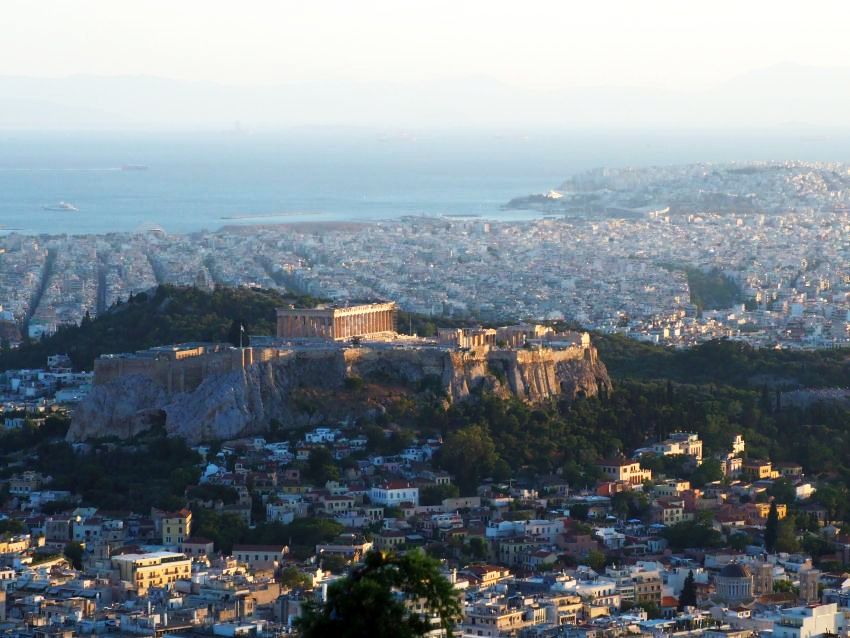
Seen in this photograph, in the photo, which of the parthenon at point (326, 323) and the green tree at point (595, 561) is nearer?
the green tree at point (595, 561)

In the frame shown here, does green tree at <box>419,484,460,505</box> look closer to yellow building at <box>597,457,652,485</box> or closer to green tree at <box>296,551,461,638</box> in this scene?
yellow building at <box>597,457,652,485</box>

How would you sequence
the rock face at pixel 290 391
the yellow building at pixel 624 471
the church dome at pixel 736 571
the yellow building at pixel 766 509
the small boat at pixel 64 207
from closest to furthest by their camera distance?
the church dome at pixel 736 571 < the yellow building at pixel 766 509 < the yellow building at pixel 624 471 < the rock face at pixel 290 391 < the small boat at pixel 64 207

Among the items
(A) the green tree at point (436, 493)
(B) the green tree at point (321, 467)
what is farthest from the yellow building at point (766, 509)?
(B) the green tree at point (321, 467)

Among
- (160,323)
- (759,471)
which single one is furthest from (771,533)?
(160,323)

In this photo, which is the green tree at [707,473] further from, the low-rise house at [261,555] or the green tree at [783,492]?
the low-rise house at [261,555]

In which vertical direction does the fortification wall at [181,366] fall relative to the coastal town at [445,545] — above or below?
above

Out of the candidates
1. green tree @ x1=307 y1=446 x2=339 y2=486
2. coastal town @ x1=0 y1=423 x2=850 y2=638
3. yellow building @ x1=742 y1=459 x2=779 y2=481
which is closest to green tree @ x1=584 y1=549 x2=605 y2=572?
coastal town @ x1=0 y1=423 x2=850 y2=638

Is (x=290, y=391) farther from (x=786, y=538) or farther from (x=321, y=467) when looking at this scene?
(x=786, y=538)
